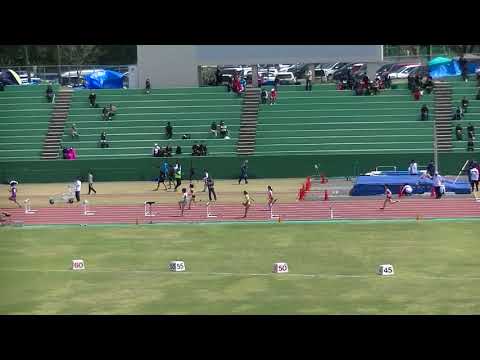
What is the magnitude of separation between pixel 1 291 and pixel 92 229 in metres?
7.72

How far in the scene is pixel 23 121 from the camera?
1623 inches

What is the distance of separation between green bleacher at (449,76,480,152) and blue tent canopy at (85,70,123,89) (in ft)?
45.7

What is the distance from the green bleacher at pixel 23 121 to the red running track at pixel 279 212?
10.8 meters

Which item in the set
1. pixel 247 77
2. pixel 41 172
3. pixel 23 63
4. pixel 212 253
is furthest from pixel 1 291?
pixel 23 63

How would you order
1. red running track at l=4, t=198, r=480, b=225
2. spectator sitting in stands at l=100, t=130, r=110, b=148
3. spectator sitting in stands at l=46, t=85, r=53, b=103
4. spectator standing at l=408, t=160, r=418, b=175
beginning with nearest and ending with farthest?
red running track at l=4, t=198, r=480, b=225 < spectator standing at l=408, t=160, r=418, b=175 < spectator sitting in stands at l=100, t=130, r=110, b=148 < spectator sitting in stands at l=46, t=85, r=53, b=103

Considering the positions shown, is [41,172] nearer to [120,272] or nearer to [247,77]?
[247,77]

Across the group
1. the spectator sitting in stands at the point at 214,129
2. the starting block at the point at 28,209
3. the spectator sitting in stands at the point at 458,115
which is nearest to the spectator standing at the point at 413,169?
the spectator sitting in stands at the point at 458,115

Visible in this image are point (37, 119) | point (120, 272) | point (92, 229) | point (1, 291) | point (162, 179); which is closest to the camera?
point (1, 291)

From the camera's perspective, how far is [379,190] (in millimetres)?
30188

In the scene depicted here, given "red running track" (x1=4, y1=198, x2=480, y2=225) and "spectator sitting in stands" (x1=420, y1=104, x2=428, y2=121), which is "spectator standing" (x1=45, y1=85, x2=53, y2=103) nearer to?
"red running track" (x1=4, y1=198, x2=480, y2=225)

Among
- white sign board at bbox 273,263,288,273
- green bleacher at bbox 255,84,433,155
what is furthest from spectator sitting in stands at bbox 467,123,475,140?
white sign board at bbox 273,263,288,273

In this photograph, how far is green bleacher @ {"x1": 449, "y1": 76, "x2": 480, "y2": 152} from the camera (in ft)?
124

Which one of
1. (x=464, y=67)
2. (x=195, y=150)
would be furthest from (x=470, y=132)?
(x=195, y=150)
